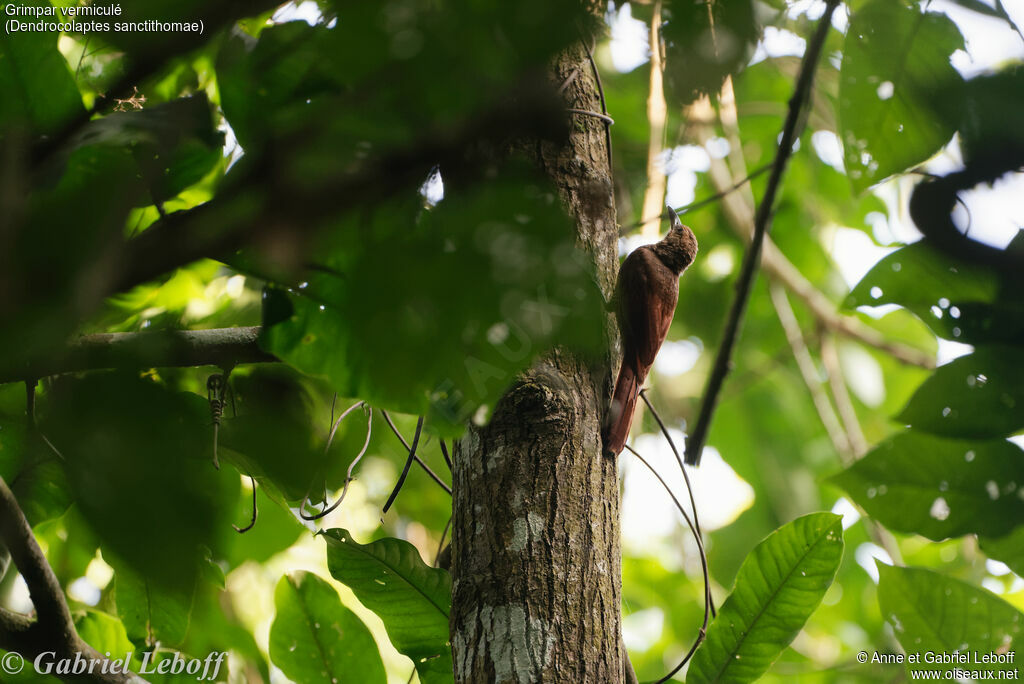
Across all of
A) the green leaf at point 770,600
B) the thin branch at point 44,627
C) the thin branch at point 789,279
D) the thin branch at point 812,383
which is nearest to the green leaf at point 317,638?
the thin branch at point 44,627

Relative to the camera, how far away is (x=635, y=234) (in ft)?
8.23

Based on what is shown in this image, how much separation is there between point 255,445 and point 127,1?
0.26 metres

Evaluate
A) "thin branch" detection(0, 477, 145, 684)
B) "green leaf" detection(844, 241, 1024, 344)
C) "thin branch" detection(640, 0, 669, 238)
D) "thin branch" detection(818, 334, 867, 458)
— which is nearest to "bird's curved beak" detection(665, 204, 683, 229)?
"thin branch" detection(640, 0, 669, 238)

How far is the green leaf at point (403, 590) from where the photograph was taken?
1492 millimetres

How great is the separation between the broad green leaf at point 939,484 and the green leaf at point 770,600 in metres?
0.40

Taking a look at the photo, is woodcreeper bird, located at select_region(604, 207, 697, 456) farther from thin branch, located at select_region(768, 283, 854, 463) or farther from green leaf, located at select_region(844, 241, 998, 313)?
thin branch, located at select_region(768, 283, 854, 463)

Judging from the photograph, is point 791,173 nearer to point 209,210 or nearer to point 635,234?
point 635,234

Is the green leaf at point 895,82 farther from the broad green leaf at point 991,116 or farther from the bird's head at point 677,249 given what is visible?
the bird's head at point 677,249

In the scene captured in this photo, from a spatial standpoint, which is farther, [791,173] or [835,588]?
[835,588]

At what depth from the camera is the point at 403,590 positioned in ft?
4.91

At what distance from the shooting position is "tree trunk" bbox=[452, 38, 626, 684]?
3.53 ft

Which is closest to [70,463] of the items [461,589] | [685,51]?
[685,51]

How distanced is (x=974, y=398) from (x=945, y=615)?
0.70 metres

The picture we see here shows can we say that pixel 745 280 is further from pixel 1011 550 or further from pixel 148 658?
pixel 148 658
